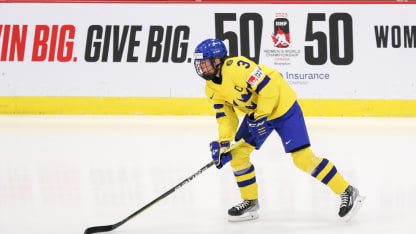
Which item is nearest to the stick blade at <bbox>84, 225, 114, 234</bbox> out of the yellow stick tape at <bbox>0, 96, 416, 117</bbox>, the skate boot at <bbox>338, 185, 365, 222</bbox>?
the skate boot at <bbox>338, 185, 365, 222</bbox>

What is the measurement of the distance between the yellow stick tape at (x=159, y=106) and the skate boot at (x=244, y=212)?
4.52 metres

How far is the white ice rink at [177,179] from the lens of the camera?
148 inches

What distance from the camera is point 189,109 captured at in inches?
332

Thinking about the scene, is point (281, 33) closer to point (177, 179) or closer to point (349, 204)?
point (177, 179)

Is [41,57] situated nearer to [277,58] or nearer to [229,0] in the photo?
[229,0]

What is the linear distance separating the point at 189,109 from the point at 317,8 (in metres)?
2.26

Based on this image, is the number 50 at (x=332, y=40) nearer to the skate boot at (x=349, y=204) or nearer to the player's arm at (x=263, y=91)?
the skate boot at (x=349, y=204)

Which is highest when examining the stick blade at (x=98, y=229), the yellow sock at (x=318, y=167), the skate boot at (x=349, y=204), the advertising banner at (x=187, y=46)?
the advertising banner at (x=187, y=46)

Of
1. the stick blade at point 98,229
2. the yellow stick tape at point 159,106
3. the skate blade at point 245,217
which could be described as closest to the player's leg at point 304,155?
the skate blade at point 245,217

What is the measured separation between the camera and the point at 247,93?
3.71m

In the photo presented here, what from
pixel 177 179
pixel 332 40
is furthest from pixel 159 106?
pixel 177 179

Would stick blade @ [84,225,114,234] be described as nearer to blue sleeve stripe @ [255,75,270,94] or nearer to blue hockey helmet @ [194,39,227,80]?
blue hockey helmet @ [194,39,227,80]

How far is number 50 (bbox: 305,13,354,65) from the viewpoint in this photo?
835 cm

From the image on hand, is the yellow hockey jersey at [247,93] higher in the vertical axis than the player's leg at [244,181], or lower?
higher
